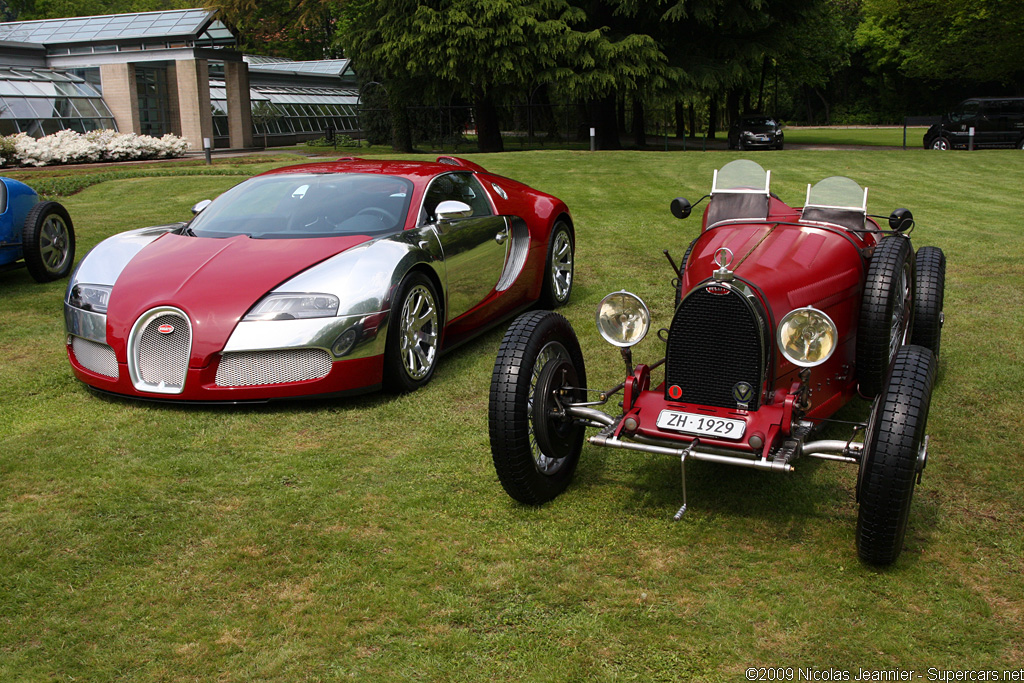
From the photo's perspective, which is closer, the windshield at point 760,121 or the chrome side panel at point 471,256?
the chrome side panel at point 471,256

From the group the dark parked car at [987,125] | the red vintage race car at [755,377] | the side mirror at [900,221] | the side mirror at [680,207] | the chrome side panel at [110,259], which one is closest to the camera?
the red vintage race car at [755,377]

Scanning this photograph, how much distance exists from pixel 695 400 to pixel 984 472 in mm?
1736

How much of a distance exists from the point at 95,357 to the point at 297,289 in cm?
146

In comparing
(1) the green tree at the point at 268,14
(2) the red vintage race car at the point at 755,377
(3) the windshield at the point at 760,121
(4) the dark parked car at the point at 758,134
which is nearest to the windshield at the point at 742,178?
(2) the red vintage race car at the point at 755,377

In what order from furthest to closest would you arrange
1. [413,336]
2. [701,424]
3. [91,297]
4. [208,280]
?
[413,336], [91,297], [208,280], [701,424]

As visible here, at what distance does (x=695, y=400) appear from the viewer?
163 inches

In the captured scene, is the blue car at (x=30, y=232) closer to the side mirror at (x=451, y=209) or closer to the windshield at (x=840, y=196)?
the side mirror at (x=451, y=209)

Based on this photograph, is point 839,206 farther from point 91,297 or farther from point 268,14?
point 268,14

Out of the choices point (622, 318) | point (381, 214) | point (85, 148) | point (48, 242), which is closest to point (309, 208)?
point (381, 214)

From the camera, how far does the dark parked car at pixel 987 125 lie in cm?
2923

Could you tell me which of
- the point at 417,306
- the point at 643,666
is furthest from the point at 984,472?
the point at 417,306

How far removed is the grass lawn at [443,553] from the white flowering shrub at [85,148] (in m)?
22.0

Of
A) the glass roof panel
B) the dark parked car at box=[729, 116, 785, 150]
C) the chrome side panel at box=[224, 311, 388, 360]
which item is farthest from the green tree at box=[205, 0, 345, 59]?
the chrome side panel at box=[224, 311, 388, 360]

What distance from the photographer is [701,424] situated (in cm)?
398
